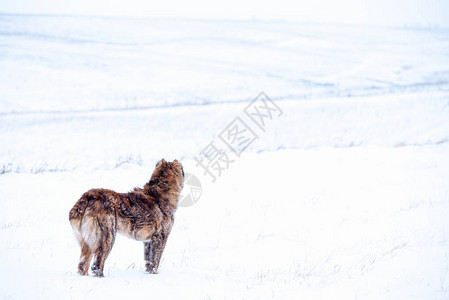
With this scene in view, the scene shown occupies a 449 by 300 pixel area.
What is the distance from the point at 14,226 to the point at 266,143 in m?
14.8

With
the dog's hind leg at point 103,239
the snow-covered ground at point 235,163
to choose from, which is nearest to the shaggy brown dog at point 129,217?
the dog's hind leg at point 103,239

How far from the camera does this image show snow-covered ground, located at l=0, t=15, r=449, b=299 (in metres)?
5.65

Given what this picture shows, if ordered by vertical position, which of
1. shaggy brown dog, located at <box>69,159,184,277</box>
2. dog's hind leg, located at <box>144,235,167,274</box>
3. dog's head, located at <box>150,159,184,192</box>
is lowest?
dog's hind leg, located at <box>144,235,167,274</box>

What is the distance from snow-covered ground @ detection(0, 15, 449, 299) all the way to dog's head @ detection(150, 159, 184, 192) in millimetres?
1128

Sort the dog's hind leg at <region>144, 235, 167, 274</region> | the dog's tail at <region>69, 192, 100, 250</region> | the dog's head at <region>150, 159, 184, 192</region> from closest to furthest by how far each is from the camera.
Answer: the dog's tail at <region>69, 192, 100, 250</region>
the dog's hind leg at <region>144, 235, 167, 274</region>
the dog's head at <region>150, 159, 184, 192</region>

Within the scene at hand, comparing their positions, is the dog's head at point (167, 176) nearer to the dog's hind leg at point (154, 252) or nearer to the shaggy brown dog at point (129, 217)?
the shaggy brown dog at point (129, 217)

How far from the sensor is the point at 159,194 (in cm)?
553

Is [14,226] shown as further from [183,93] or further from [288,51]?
[288,51]

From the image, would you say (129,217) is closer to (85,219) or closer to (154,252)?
(85,219)

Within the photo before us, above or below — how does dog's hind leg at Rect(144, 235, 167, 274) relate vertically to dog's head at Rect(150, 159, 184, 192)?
below

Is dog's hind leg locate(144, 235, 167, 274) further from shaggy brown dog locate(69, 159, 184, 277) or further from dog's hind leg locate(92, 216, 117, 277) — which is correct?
dog's hind leg locate(92, 216, 117, 277)

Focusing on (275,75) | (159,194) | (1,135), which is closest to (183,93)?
(275,75)

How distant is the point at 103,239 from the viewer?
4602 mm

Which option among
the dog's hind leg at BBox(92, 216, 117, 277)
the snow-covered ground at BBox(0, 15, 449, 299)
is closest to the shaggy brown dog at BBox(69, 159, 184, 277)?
the dog's hind leg at BBox(92, 216, 117, 277)
